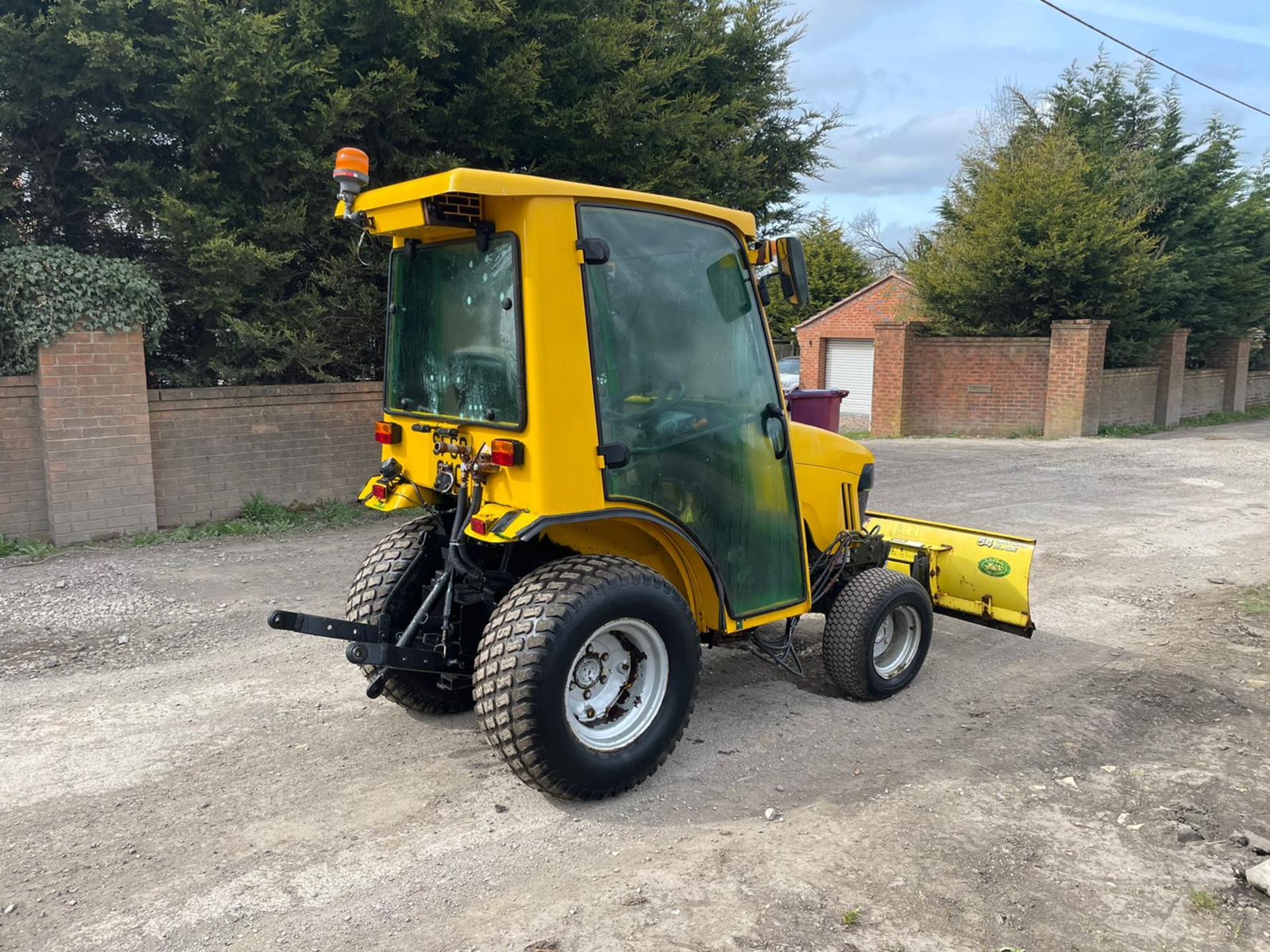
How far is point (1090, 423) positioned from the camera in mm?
18250

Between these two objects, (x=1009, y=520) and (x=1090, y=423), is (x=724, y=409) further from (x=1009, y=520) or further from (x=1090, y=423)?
(x=1090, y=423)

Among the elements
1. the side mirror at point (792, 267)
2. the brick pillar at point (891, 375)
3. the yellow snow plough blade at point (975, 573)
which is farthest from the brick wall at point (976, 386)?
the side mirror at point (792, 267)

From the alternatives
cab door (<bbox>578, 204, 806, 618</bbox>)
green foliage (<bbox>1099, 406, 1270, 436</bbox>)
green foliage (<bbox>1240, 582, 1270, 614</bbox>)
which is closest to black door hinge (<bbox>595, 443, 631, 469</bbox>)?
cab door (<bbox>578, 204, 806, 618</bbox>)

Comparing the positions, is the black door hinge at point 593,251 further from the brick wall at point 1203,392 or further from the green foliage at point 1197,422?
the brick wall at point 1203,392

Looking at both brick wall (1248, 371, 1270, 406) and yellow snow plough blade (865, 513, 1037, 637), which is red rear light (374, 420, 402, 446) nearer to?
yellow snow plough blade (865, 513, 1037, 637)

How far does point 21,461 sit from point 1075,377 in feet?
54.5

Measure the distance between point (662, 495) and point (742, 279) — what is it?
3.59 ft

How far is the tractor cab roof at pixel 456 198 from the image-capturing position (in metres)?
3.44

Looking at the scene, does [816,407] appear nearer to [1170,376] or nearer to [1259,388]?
[1170,376]

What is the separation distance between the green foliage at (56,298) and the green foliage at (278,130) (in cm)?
54

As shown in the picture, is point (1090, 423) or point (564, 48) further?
point (1090, 423)

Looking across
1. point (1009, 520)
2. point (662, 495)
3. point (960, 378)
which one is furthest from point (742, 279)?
point (960, 378)

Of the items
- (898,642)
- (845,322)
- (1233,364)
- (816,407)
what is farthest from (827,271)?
(898,642)

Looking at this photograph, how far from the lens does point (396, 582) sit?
4.20m
